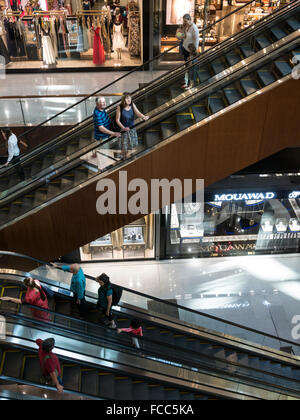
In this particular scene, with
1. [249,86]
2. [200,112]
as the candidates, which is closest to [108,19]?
[200,112]

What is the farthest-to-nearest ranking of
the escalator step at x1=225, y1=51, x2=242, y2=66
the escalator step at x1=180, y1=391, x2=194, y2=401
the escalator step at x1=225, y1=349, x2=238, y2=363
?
the escalator step at x1=225, y1=349, x2=238, y2=363
the escalator step at x1=225, y1=51, x2=242, y2=66
the escalator step at x1=180, y1=391, x2=194, y2=401

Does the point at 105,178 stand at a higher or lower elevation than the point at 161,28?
lower

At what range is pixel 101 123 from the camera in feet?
25.7

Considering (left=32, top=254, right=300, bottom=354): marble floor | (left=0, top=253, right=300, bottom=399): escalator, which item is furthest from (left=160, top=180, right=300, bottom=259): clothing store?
(left=0, top=253, right=300, bottom=399): escalator

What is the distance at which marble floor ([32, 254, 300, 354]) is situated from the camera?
35.8 ft

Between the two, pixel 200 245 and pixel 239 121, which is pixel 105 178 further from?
pixel 200 245

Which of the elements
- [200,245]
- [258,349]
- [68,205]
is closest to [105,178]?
[68,205]

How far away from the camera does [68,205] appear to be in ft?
26.7

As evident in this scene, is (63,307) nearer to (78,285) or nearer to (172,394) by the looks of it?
(78,285)

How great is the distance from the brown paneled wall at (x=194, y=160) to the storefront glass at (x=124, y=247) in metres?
4.23

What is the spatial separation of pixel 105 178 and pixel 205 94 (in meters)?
2.26

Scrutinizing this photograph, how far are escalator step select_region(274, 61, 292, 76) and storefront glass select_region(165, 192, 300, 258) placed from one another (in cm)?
554

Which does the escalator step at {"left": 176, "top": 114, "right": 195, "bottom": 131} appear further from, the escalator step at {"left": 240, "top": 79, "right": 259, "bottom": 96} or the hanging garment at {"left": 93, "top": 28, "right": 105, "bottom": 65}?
the hanging garment at {"left": 93, "top": 28, "right": 105, "bottom": 65}
